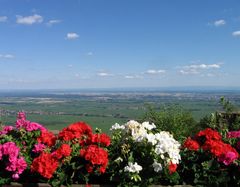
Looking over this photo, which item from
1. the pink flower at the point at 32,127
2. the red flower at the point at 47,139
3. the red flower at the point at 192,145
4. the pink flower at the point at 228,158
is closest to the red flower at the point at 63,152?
the red flower at the point at 47,139

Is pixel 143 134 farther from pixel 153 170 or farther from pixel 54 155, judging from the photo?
pixel 54 155

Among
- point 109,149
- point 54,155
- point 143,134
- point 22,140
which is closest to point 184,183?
point 143,134

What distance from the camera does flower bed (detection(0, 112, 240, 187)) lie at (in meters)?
4.79

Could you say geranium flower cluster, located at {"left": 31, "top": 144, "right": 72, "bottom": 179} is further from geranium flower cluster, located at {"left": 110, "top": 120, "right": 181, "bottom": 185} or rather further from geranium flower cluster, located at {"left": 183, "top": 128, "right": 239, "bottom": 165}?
geranium flower cluster, located at {"left": 183, "top": 128, "right": 239, "bottom": 165}

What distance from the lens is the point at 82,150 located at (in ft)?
16.6

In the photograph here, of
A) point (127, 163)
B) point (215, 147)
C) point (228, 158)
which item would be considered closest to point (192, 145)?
point (215, 147)

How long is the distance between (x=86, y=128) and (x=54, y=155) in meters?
1.07

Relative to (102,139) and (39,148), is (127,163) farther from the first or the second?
(39,148)

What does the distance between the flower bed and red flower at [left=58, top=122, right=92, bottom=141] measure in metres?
0.20


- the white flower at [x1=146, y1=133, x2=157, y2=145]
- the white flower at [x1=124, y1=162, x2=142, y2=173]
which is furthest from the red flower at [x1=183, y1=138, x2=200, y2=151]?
the white flower at [x1=124, y1=162, x2=142, y2=173]

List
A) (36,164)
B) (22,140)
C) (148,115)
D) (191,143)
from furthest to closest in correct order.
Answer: (148,115)
(22,140)
(191,143)
(36,164)

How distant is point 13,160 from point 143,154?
166 centimetres

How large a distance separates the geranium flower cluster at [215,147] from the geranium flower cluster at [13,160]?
223 centimetres

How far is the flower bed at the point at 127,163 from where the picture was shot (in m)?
4.79
